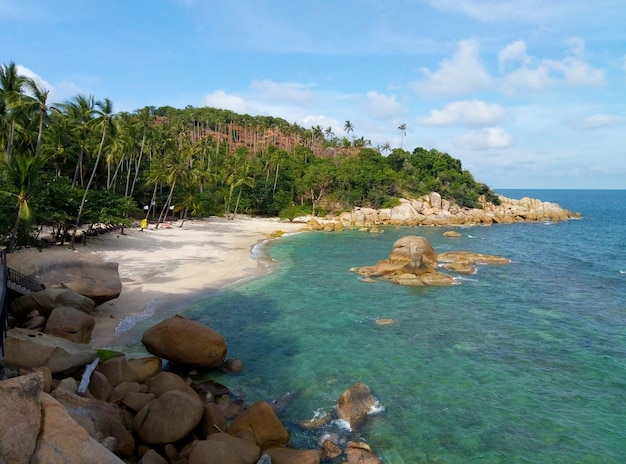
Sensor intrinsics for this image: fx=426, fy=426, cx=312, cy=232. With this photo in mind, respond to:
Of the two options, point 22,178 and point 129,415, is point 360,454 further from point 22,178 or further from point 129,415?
point 22,178

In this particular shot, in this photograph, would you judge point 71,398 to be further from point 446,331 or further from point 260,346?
point 446,331

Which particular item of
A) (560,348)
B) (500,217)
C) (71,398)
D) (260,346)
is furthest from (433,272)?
(500,217)

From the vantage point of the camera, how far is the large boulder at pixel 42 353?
1192 cm

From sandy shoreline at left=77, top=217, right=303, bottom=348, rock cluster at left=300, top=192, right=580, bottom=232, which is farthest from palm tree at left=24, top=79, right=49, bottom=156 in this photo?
rock cluster at left=300, top=192, right=580, bottom=232

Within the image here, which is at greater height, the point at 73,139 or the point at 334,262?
the point at 73,139

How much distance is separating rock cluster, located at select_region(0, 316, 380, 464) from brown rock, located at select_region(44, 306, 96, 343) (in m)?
1.80

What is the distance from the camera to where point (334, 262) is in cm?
4109

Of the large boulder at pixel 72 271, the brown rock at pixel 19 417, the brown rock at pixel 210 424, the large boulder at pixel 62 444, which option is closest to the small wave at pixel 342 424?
the brown rock at pixel 210 424

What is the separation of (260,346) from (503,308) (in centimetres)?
1634

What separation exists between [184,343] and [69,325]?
14.2 feet

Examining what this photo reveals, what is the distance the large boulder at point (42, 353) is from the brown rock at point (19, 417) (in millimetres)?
4731

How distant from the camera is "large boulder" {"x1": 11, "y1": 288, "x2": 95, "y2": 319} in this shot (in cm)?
1683

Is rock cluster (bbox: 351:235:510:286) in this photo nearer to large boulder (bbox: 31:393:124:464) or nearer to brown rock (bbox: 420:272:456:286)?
brown rock (bbox: 420:272:456:286)

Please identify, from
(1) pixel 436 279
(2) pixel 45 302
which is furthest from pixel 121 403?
(1) pixel 436 279
